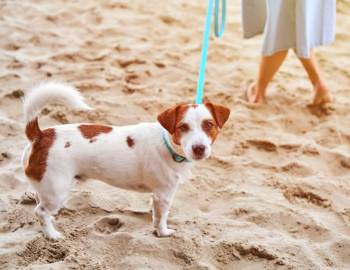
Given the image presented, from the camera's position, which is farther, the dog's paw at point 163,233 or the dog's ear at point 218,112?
the dog's paw at point 163,233

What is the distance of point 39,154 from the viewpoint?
197cm

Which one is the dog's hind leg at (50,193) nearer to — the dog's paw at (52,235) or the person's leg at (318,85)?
the dog's paw at (52,235)

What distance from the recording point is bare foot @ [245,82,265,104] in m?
3.44

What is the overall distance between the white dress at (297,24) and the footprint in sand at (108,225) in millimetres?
1415

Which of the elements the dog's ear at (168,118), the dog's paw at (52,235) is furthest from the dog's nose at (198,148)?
the dog's paw at (52,235)

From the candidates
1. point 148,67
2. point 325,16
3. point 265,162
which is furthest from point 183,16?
point 265,162

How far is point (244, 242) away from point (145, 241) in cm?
39

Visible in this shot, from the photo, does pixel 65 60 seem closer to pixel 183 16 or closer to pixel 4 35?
pixel 4 35

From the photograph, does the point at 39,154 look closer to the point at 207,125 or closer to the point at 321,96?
the point at 207,125

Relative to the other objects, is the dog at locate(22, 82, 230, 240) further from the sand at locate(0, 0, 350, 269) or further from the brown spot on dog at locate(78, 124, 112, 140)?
the sand at locate(0, 0, 350, 269)

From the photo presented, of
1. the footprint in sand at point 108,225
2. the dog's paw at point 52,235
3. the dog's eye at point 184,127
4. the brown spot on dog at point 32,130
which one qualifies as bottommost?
the footprint in sand at point 108,225

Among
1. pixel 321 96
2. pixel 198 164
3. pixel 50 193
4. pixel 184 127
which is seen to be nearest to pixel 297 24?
pixel 321 96

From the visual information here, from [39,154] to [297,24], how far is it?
1685mm

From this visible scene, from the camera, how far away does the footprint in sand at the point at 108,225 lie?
221 cm
